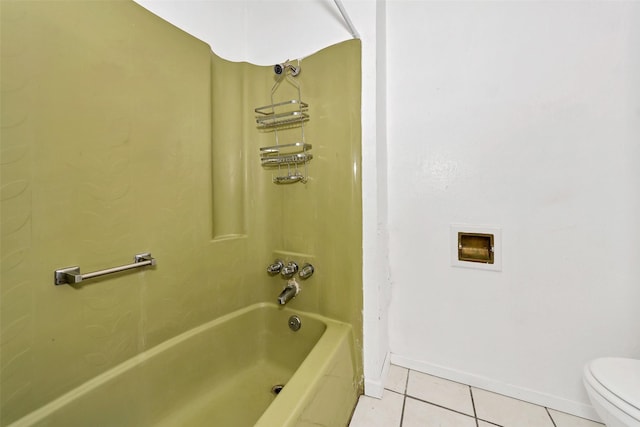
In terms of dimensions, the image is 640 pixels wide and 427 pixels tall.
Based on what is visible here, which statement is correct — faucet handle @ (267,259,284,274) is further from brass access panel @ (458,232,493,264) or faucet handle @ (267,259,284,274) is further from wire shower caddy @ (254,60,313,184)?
brass access panel @ (458,232,493,264)

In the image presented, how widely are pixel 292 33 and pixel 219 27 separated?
16.1 inches

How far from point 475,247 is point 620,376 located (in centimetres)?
60

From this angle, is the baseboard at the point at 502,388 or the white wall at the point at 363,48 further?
the white wall at the point at 363,48

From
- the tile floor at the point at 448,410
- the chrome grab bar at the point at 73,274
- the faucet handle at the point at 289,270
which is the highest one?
the chrome grab bar at the point at 73,274

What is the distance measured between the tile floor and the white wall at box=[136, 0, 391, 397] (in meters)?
0.09

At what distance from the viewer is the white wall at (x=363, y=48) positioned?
1.16 metres

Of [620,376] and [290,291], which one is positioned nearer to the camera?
[620,376]

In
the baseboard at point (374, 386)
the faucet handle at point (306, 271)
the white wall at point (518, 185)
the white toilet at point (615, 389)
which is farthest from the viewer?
the faucet handle at point (306, 271)

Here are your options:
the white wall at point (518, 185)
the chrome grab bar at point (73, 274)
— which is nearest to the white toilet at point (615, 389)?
the white wall at point (518, 185)

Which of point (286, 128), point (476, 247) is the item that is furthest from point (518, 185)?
point (286, 128)

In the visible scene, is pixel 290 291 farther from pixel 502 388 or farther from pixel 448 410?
pixel 502 388

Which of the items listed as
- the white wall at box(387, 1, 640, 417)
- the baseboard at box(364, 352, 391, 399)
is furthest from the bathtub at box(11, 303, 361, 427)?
the white wall at box(387, 1, 640, 417)

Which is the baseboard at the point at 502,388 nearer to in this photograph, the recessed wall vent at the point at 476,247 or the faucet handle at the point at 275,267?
the recessed wall vent at the point at 476,247

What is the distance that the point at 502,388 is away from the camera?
1.15 meters
